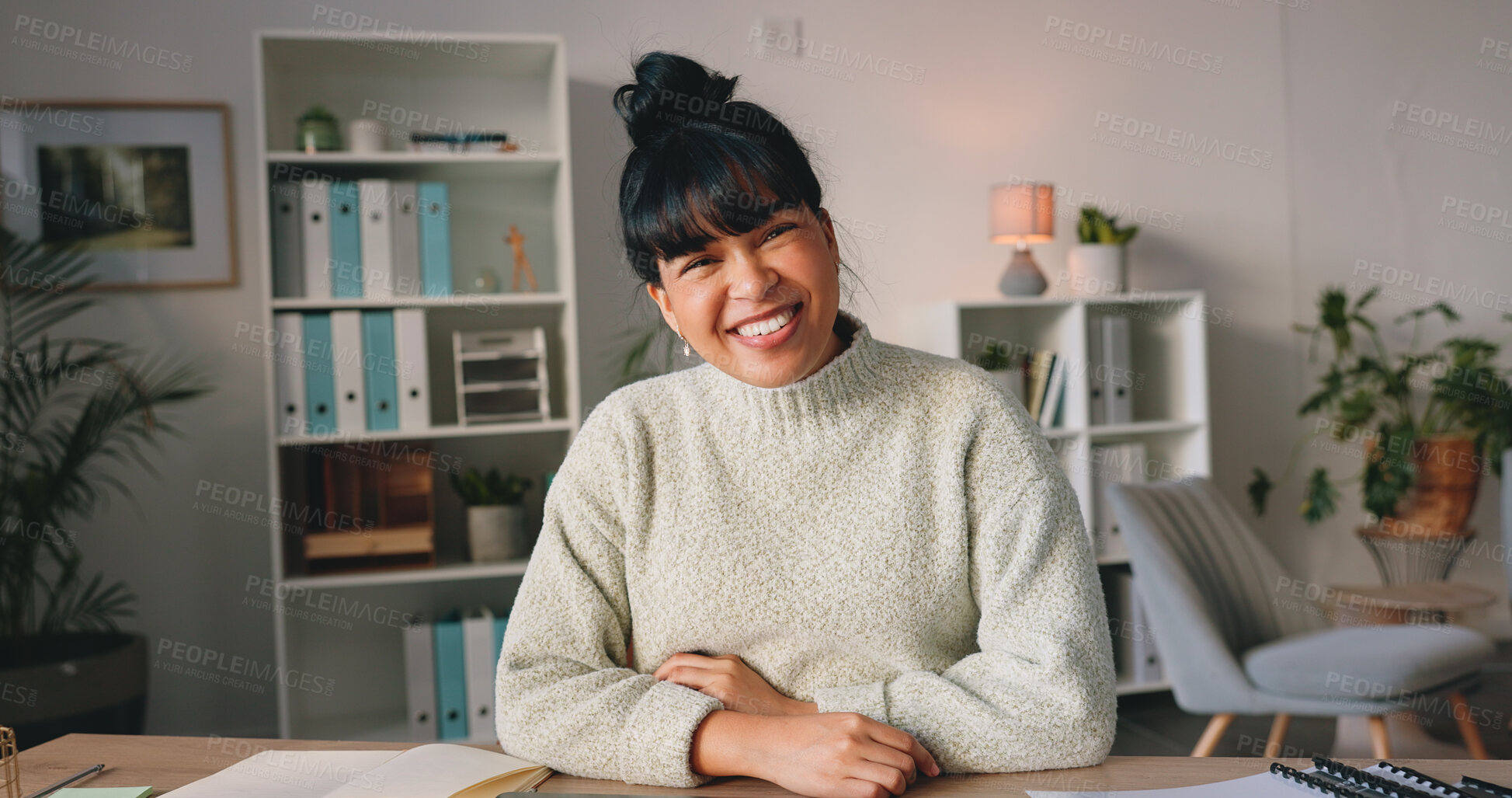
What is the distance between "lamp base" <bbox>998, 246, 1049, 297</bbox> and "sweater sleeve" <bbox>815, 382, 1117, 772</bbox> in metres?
2.13

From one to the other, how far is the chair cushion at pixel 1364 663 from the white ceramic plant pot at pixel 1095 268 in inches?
52.6

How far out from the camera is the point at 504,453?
10.1ft

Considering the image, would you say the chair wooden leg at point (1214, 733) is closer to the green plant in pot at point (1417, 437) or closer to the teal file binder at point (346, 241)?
the green plant in pot at point (1417, 437)

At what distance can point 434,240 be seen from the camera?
2688 millimetres

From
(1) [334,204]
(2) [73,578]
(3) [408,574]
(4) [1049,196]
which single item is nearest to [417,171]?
(1) [334,204]

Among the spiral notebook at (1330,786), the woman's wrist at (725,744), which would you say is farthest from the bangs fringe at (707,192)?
the spiral notebook at (1330,786)

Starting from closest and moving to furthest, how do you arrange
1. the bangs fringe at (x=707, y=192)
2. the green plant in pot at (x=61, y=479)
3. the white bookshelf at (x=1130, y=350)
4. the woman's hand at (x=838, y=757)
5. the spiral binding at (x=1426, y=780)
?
1. the spiral binding at (x=1426, y=780)
2. the woman's hand at (x=838, y=757)
3. the bangs fringe at (x=707, y=192)
4. the green plant in pot at (x=61, y=479)
5. the white bookshelf at (x=1130, y=350)

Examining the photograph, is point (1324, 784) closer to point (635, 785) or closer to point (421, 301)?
point (635, 785)

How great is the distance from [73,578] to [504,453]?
3.86ft

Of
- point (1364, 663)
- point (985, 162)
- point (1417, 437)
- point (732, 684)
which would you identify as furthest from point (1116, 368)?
point (732, 684)

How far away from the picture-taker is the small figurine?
292 centimetres

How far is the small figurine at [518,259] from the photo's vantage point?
2.92m

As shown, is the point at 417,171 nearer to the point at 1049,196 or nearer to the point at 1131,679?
the point at 1049,196

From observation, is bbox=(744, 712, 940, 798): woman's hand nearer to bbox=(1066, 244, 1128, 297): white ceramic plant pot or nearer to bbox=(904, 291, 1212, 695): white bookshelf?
bbox=(904, 291, 1212, 695): white bookshelf
